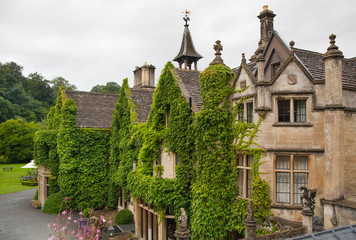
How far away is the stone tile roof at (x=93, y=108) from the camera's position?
1110 inches

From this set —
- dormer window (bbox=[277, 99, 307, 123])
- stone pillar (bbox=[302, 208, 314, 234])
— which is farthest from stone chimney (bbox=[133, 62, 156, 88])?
stone pillar (bbox=[302, 208, 314, 234])

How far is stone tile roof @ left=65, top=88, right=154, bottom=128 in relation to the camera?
1003 inches

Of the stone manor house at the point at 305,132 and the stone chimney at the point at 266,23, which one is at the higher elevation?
the stone chimney at the point at 266,23

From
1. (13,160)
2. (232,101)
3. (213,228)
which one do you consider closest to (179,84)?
(232,101)

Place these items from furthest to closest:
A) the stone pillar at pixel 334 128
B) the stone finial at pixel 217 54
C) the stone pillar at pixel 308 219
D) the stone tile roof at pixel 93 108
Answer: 1. the stone tile roof at pixel 93 108
2. the stone finial at pixel 217 54
3. the stone pillar at pixel 334 128
4. the stone pillar at pixel 308 219

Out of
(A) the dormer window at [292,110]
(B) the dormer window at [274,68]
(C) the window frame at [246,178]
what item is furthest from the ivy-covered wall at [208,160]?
(B) the dormer window at [274,68]

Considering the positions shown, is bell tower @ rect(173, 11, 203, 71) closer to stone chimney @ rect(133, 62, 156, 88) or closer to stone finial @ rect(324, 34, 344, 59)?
stone chimney @ rect(133, 62, 156, 88)

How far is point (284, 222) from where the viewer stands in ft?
41.5

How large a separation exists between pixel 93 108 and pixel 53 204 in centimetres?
957

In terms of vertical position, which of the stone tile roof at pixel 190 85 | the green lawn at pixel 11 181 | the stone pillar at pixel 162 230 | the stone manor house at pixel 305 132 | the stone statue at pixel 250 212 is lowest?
the green lawn at pixel 11 181

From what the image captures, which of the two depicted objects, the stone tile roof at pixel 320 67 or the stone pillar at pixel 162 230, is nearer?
the stone tile roof at pixel 320 67

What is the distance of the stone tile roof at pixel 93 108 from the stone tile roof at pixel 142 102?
491 cm

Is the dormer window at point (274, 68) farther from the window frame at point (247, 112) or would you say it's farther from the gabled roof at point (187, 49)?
the gabled roof at point (187, 49)

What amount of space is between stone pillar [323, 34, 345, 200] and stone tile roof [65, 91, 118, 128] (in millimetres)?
20309
